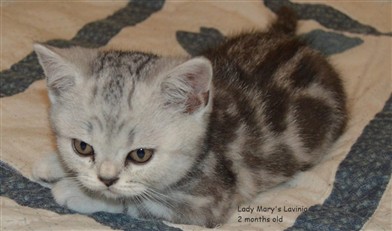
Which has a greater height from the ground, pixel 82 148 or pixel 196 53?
pixel 82 148

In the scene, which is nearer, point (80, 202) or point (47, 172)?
point (80, 202)

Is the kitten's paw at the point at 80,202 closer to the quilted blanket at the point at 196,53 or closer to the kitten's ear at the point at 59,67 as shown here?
the quilted blanket at the point at 196,53

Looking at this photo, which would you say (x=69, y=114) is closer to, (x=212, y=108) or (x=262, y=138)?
(x=212, y=108)

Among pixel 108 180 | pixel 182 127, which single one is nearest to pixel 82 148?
pixel 108 180

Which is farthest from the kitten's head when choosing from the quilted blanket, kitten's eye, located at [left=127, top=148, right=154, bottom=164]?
the quilted blanket

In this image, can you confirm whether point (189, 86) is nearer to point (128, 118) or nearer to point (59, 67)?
point (128, 118)
